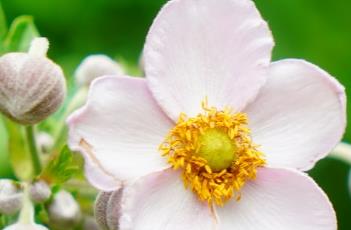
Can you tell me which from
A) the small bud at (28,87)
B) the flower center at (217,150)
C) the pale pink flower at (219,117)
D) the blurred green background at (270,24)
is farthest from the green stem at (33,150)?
the blurred green background at (270,24)

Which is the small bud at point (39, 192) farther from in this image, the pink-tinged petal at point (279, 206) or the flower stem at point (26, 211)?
the pink-tinged petal at point (279, 206)

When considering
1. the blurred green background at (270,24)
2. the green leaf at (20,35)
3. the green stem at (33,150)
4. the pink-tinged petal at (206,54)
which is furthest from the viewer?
the blurred green background at (270,24)

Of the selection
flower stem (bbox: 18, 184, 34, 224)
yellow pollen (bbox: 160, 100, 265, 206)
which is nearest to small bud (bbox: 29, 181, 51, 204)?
flower stem (bbox: 18, 184, 34, 224)

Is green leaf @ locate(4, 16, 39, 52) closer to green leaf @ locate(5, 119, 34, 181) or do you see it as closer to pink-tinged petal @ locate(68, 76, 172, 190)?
green leaf @ locate(5, 119, 34, 181)

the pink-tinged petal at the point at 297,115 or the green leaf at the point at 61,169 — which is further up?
the pink-tinged petal at the point at 297,115

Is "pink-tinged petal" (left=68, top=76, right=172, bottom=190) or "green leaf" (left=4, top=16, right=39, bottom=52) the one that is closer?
"pink-tinged petal" (left=68, top=76, right=172, bottom=190)

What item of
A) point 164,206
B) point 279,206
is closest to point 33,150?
point 164,206

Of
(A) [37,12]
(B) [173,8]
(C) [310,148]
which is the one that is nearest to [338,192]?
(A) [37,12]

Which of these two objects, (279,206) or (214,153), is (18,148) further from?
(279,206)
